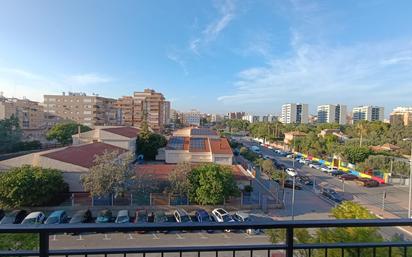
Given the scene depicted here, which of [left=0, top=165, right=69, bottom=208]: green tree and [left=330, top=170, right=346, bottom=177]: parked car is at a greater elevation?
[left=0, top=165, right=69, bottom=208]: green tree

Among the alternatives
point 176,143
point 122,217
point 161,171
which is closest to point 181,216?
point 122,217

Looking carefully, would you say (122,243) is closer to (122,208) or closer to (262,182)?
(122,208)

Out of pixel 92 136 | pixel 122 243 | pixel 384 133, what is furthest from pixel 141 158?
pixel 384 133

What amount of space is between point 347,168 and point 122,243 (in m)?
27.4

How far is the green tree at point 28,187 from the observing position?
1327cm

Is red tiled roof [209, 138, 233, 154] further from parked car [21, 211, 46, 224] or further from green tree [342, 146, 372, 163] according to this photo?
parked car [21, 211, 46, 224]

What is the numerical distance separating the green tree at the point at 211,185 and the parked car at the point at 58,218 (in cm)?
681

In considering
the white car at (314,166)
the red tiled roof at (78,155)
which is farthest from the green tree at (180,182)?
the white car at (314,166)

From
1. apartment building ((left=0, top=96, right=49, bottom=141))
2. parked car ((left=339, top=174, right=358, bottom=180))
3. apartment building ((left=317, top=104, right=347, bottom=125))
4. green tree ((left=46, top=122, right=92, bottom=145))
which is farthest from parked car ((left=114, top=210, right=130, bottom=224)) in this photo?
apartment building ((left=317, top=104, right=347, bottom=125))

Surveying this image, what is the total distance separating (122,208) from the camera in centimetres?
1480

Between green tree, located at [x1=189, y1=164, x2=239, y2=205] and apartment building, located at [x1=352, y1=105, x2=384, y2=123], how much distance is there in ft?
277

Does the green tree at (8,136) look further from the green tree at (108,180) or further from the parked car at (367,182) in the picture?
the parked car at (367,182)

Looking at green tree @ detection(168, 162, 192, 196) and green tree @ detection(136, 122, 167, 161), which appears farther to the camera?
green tree @ detection(136, 122, 167, 161)

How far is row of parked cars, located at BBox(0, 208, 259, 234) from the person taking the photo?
1241 centimetres
